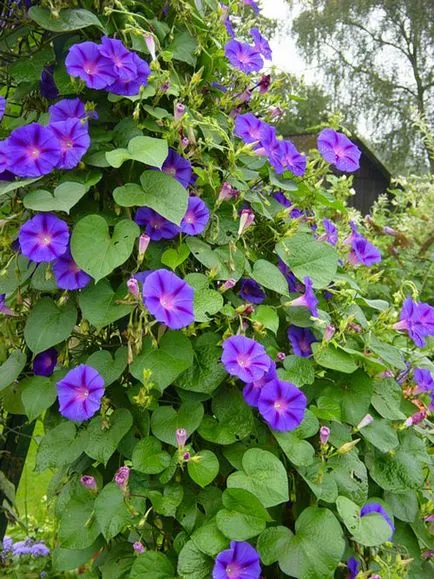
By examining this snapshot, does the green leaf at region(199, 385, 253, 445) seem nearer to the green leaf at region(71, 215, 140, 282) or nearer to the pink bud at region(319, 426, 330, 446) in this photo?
the pink bud at region(319, 426, 330, 446)

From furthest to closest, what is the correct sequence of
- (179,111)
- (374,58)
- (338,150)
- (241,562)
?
(374,58) < (338,150) < (179,111) < (241,562)

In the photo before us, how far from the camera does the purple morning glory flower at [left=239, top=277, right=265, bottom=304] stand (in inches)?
46.4

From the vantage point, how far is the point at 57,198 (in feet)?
3.40

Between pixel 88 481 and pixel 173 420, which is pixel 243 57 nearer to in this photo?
pixel 173 420

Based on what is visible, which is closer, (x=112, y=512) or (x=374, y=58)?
(x=112, y=512)

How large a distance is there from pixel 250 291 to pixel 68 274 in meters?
0.31

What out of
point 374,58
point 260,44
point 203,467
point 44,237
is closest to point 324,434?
point 203,467

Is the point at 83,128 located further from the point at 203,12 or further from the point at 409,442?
the point at 409,442

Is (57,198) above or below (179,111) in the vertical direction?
below

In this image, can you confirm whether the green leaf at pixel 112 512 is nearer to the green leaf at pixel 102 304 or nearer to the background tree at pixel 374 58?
the green leaf at pixel 102 304

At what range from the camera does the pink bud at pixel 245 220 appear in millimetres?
1121

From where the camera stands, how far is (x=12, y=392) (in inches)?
50.2

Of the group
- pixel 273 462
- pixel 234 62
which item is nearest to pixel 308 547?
pixel 273 462

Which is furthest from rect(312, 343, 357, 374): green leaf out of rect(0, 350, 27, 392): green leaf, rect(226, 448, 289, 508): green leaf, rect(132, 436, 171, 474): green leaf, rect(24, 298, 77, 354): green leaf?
rect(0, 350, 27, 392): green leaf
